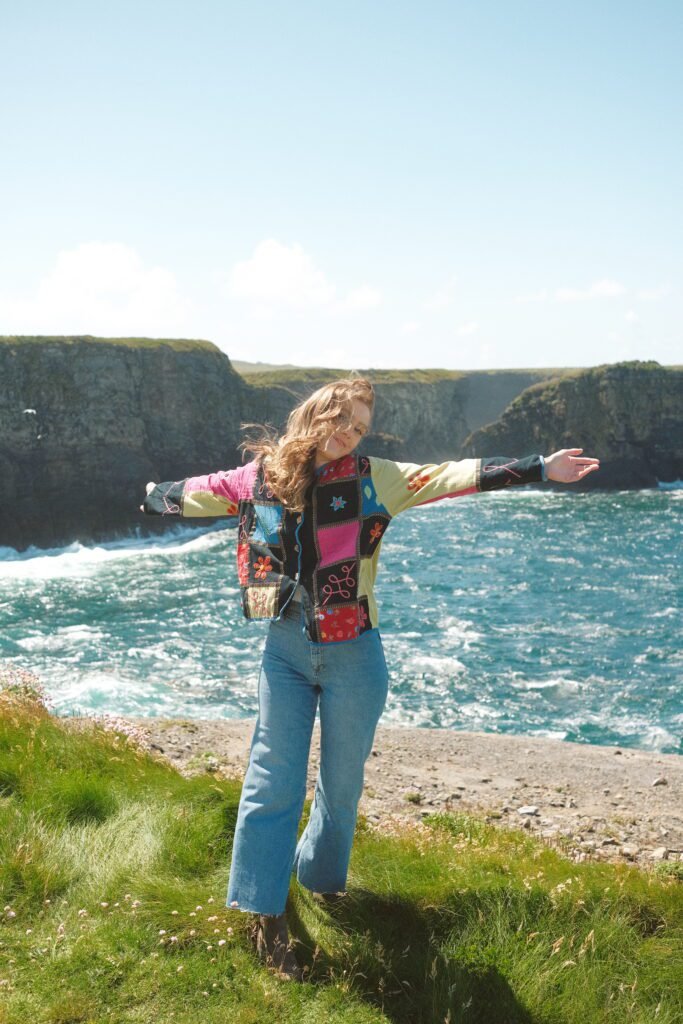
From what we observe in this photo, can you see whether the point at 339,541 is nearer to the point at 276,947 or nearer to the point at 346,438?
the point at 346,438

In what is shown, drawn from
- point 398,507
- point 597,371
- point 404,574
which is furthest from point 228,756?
point 597,371

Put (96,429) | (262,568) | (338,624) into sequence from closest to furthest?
(338,624)
(262,568)
(96,429)

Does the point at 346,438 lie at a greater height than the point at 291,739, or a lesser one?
greater

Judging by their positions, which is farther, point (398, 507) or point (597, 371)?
point (597, 371)

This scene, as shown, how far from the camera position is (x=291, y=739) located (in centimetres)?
389

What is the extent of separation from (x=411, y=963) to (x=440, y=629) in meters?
24.5

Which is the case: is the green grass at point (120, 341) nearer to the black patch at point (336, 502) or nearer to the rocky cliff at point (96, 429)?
the rocky cliff at point (96, 429)

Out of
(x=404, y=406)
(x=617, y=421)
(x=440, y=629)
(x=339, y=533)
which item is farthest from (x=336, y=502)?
(x=404, y=406)

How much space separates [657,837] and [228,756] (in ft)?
17.0

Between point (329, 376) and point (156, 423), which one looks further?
point (329, 376)

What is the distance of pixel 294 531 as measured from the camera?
13.3ft

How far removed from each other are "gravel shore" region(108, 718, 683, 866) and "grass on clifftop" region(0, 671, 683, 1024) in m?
2.33

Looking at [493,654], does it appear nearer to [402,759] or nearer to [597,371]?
[402,759]

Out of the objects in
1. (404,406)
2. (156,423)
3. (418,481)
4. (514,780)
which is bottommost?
(514,780)
